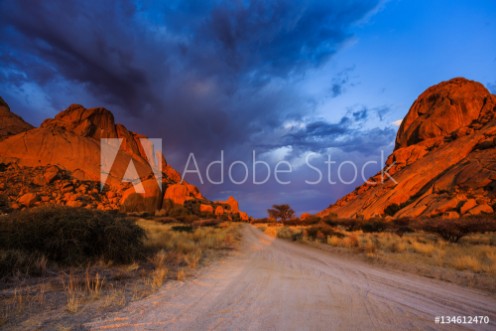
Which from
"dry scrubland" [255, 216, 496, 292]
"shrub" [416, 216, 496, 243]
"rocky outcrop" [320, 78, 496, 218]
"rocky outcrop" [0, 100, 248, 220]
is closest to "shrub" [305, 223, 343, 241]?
"dry scrubland" [255, 216, 496, 292]

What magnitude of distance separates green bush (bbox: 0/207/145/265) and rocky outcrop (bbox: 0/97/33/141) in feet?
276

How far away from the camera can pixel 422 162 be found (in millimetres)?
51719

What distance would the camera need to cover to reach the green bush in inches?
279

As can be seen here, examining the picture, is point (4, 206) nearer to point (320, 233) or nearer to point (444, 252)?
point (320, 233)

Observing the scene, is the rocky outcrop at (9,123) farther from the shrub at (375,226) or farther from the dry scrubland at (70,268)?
the shrub at (375,226)

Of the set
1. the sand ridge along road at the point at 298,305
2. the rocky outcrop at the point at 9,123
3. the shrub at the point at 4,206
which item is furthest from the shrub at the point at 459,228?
the rocky outcrop at the point at 9,123

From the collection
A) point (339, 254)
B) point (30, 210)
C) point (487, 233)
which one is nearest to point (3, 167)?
point (30, 210)

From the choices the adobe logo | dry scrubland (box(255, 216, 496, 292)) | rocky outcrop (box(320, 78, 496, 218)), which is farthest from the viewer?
the adobe logo

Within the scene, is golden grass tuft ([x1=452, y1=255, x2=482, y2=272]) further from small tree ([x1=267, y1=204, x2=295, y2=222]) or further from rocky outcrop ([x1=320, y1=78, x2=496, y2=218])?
small tree ([x1=267, y1=204, x2=295, y2=222])

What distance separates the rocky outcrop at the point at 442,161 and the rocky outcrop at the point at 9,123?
3498 inches

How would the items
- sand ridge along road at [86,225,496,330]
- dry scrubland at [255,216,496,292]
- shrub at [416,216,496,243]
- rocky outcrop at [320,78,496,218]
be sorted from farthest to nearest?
rocky outcrop at [320,78,496,218] < shrub at [416,216,496,243] < dry scrubland at [255,216,496,292] < sand ridge along road at [86,225,496,330]

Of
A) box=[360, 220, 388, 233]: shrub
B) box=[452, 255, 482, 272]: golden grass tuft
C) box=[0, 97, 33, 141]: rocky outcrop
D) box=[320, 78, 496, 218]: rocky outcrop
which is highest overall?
box=[0, 97, 33, 141]: rocky outcrop

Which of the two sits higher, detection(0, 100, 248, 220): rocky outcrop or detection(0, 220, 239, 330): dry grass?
detection(0, 100, 248, 220): rocky outcrop

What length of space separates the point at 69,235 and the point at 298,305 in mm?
6713
